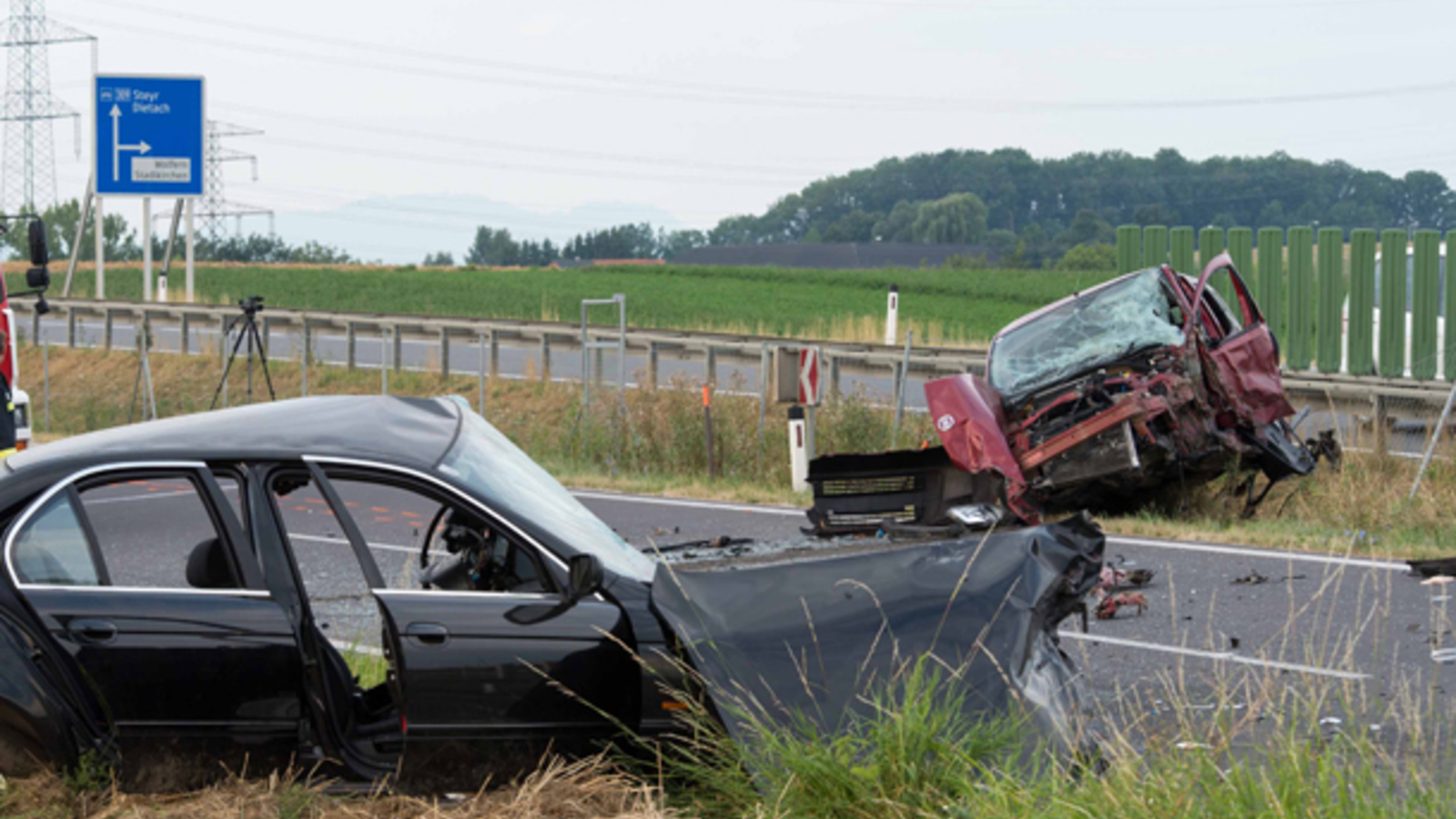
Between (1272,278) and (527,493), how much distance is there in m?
17.3

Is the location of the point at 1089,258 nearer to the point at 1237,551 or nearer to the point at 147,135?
the point at 147,135

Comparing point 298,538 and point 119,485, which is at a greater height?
point 119,485

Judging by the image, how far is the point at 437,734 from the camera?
15.2ft

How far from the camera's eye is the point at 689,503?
46.3ft

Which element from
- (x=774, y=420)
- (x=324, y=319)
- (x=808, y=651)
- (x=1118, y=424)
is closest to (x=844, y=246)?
(x=324, y=319)

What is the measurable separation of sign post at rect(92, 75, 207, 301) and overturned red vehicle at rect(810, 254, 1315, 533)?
25380 millimetres

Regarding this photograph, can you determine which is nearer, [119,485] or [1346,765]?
[1346,765]

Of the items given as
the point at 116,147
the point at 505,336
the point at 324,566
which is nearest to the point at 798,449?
the point at 324,566

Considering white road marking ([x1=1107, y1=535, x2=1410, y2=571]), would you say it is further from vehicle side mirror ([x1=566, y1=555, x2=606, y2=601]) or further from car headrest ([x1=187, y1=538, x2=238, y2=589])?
car headrest ([x1=187, y1=538, x2=238, y2=589])

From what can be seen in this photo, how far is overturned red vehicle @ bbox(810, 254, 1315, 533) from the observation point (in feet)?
34.8

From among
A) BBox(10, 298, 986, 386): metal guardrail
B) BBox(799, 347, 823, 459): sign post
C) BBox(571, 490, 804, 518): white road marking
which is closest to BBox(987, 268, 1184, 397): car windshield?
BBox(571, 490, 804, 518): white road marking

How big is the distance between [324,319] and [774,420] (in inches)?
541

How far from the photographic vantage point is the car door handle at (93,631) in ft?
15.2

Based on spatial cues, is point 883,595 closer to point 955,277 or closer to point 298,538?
point 298,538
